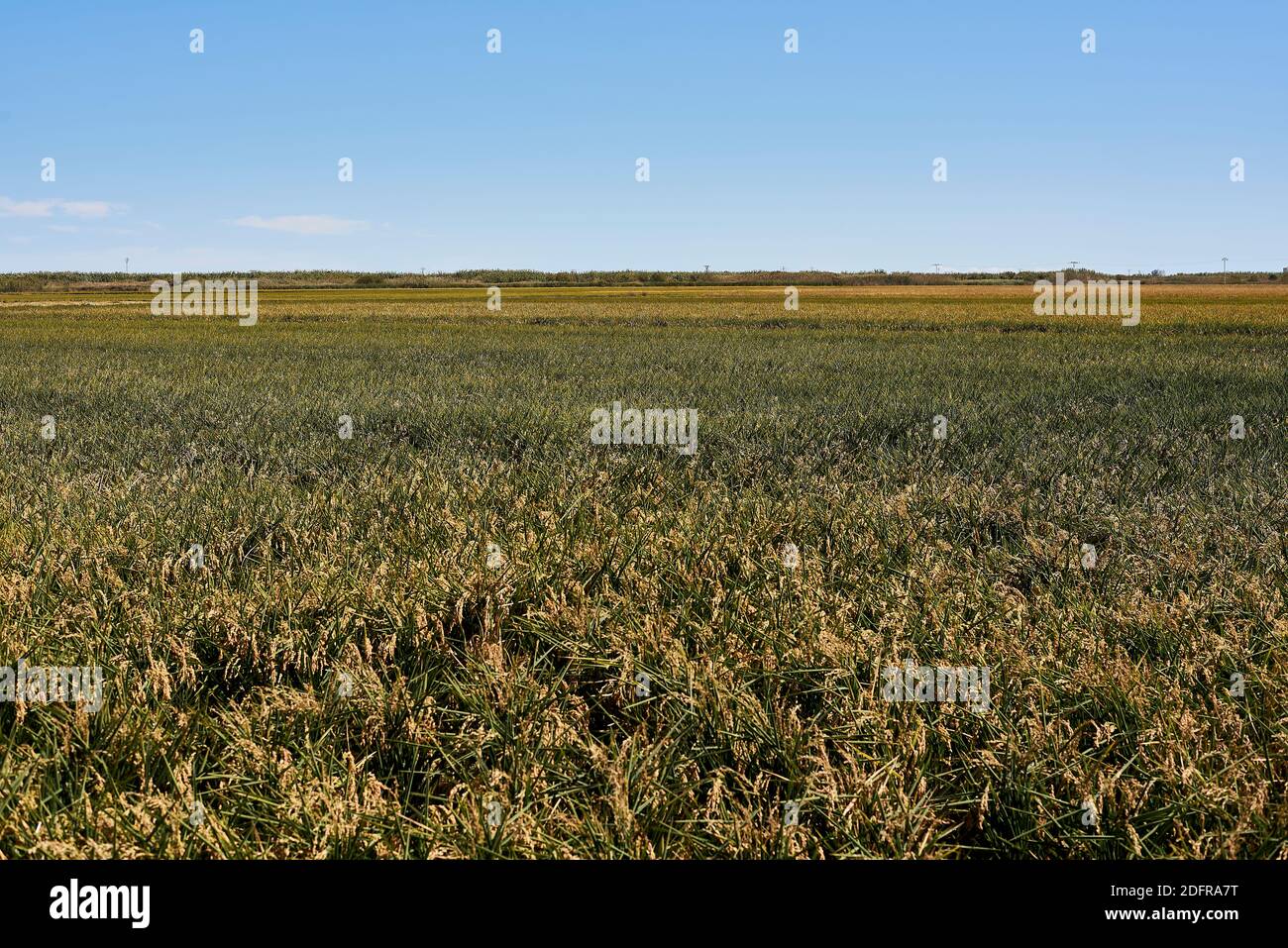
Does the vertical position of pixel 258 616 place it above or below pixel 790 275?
below

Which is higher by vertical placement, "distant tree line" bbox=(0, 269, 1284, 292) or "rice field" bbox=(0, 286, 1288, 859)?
"distant tree line" bbox=(0, 269, 1284, 292)

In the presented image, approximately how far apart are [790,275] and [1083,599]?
10992 centimetres

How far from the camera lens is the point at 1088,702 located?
2.45 meters

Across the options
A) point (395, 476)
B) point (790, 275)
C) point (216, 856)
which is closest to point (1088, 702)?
point (216, 856)

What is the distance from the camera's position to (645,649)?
2.78m

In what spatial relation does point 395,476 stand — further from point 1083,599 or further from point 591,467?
point 1083,599

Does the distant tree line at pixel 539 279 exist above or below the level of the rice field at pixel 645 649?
above

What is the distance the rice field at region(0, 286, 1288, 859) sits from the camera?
2020mm

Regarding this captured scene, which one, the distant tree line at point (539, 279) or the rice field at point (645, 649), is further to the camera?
the distant tree line at point (539, 279)

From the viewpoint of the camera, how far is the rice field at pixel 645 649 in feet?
6.63

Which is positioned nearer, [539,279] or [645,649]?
[645,649]
